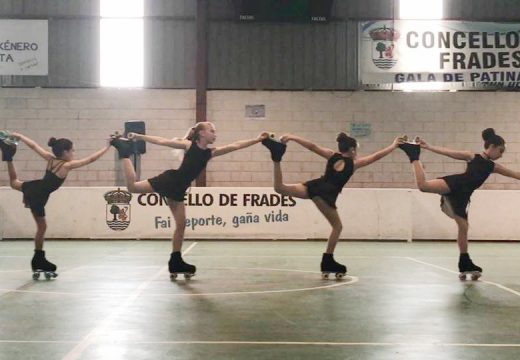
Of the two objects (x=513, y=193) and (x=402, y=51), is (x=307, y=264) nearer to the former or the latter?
(x=513, y=193)

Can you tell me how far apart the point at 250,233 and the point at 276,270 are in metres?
7.14

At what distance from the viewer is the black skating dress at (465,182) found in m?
9.66

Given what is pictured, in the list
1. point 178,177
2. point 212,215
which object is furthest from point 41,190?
point 212,215

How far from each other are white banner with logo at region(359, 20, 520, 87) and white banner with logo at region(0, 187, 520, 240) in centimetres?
476

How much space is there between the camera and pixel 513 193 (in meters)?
18.3

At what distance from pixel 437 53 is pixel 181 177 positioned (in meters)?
13.7

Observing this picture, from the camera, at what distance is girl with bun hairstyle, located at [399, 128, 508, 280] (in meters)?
9.53

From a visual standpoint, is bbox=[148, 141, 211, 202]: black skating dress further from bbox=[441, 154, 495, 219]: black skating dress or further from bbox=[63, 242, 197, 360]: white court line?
bbox=[441, 154, 495, 219]: black skating dress

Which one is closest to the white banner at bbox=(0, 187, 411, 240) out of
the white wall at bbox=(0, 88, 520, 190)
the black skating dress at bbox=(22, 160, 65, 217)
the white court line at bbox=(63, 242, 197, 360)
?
the white wall at bbox=(0, 88, 520, 190)

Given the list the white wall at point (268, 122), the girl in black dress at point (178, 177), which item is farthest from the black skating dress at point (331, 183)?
the white wall at point (268, 122)

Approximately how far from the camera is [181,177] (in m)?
9.41

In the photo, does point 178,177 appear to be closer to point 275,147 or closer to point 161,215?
point 275,147

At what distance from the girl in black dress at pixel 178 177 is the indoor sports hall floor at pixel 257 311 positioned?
1.51ft

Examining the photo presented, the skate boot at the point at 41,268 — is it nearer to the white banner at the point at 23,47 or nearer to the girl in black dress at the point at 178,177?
the girl in black dress at the point at 178,177
